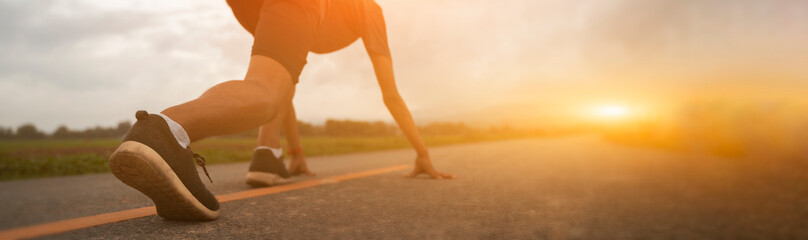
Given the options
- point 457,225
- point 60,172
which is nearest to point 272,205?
point 457,225

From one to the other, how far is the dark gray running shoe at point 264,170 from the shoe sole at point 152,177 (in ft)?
3.73

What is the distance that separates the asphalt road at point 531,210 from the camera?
1030 millimetres

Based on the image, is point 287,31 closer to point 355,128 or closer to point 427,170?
point 427,170

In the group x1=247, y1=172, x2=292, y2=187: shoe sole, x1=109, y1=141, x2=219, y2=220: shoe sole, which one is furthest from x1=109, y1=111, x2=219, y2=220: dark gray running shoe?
x1=247, y1=172, x2=292, y2=187: shoe sole

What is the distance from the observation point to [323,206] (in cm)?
178

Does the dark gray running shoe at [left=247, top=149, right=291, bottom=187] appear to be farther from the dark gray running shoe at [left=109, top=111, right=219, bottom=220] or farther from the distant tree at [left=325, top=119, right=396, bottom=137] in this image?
the distant tree at [left=325, top=119, right=396, bottom=137]

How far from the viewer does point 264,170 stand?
252 cm

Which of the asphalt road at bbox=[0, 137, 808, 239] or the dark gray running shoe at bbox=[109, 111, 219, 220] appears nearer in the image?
the asphalt road at bbox=[0, 137, 808, 239]

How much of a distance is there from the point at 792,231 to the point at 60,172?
20.3 feet

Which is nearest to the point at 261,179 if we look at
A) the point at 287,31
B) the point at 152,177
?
the point at 287,31

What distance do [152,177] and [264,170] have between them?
Result: 1.37 meters

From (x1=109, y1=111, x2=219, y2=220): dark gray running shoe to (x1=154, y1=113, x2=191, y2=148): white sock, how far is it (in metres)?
0.02

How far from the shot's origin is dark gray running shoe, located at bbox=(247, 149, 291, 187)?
248 centimetres

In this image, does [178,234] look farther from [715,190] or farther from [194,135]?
[715,190]
